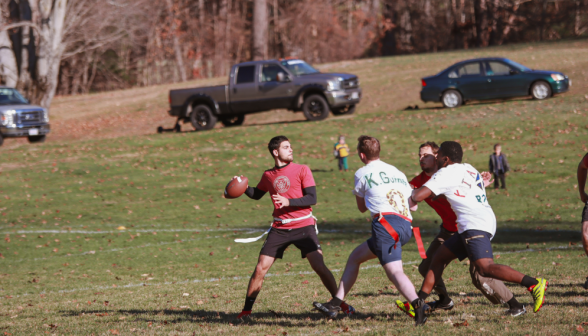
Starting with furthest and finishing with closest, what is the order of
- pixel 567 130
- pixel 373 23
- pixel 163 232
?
pixel 373 23
pixel 567 130
pixel 163 232

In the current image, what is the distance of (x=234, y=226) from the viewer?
45.1 ft

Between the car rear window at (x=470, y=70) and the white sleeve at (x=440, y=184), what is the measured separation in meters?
20.3

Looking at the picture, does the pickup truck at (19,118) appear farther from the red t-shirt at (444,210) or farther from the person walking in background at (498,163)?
the red t-shirt at (444,210)

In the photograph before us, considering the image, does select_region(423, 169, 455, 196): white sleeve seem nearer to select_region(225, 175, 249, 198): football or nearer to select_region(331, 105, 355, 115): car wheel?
select_region(225, 175, 249, 198): football

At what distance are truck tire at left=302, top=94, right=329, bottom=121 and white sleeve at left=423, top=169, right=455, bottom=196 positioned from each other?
18283mm

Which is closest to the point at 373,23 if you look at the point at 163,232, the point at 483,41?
the point at 483,41

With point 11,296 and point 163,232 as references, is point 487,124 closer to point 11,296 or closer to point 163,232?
point 163,232

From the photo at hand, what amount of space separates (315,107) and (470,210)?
61.2ft

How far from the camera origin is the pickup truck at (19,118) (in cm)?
2442

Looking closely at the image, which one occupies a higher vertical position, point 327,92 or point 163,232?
point 327,92

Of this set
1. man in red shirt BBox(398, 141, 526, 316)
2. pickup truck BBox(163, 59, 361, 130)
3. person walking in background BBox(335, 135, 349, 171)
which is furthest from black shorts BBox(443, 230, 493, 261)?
pickup truck BBox(163, 59, 361, 130)

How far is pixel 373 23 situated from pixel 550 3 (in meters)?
15.6

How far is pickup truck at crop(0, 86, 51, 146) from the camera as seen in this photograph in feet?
80.1

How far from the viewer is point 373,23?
6128cm
